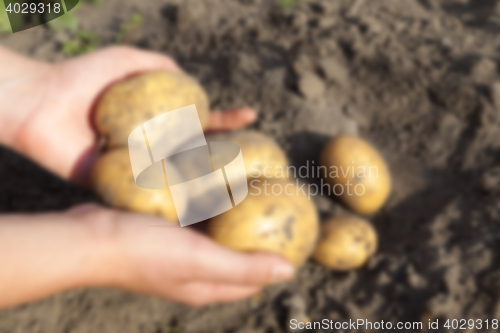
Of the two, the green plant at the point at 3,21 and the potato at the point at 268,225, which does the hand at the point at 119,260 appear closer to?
the potato at the point at 268,225

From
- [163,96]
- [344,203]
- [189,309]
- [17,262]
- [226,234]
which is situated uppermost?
[163,96]

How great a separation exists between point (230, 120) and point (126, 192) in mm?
737

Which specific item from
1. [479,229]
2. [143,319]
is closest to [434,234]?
[479,229]

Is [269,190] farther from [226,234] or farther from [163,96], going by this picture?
[163,96]

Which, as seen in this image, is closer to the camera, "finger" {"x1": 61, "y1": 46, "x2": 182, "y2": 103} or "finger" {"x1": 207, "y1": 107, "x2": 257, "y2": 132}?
"finger" {"x1": 61, "y1": 46, "x2": 182, "y2": 103}

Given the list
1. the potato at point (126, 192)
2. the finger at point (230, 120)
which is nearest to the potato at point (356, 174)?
the finger at point (230, 120)

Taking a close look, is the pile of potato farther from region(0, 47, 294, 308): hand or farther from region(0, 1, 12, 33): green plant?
region(0, 1, 12, 33): green plant

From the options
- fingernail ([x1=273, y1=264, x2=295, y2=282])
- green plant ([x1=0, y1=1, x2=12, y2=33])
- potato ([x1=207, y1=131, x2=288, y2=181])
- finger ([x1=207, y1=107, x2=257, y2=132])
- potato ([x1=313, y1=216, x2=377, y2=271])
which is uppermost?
green plant ([x1=0, y1=1, x2=12, y2=33])

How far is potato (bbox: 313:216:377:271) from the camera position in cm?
168

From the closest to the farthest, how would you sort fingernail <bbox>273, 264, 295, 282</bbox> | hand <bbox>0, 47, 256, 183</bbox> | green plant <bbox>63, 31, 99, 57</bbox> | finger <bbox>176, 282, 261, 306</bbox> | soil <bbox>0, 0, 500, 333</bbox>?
1. fingernail <bbox>273, 264, 295, 282</bbox>
2. finger <bbox>176, 282, 261, 306</bbox>
3. soil <bbox>0, 0, 500, 333</bbox>
4. hand <bbox>0, 47, 256, 183</bbox>
5. green plant <bbox>63, 31, 99, 57</bbox>

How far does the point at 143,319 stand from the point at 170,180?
610mm

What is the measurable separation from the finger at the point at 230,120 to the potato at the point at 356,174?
17.0 inches

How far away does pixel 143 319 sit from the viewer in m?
1.66

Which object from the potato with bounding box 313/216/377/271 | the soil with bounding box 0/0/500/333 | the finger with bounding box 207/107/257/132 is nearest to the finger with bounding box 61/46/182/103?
the finger with bounding box 207/107/257/132
